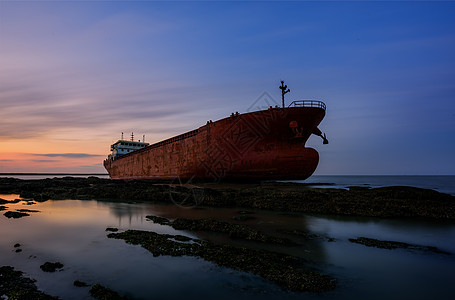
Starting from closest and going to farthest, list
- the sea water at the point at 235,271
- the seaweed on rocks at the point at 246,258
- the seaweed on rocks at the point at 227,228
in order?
the sea water at the point at 235,271 → the seaweed on rocks at the point at 246,258 → the seaweed on rocks at the point at 227,228

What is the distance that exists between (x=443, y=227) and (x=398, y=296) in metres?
5.39

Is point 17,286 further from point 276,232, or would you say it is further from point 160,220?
point 276,232

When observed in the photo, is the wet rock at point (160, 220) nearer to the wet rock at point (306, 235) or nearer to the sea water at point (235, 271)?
the sea water at point (235, 271)

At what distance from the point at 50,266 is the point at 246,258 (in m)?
3.54

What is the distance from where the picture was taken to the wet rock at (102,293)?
9.61ft

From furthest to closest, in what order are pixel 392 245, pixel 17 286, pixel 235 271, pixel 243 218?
pixel 243 218
pixel 392 245
pixel 235 271
pixel 17 286

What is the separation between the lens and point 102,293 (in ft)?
9.89

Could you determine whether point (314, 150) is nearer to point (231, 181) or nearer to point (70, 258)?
point (231, 181)

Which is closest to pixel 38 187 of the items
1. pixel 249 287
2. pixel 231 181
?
pixel 231 181

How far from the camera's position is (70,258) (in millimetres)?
4438

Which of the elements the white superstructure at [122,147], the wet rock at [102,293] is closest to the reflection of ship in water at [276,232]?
the wet rock at [102,293]

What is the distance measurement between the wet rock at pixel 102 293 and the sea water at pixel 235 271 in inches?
3.7

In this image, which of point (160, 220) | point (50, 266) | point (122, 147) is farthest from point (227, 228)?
point (122, 147)

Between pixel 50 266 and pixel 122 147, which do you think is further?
pixel 122 147
